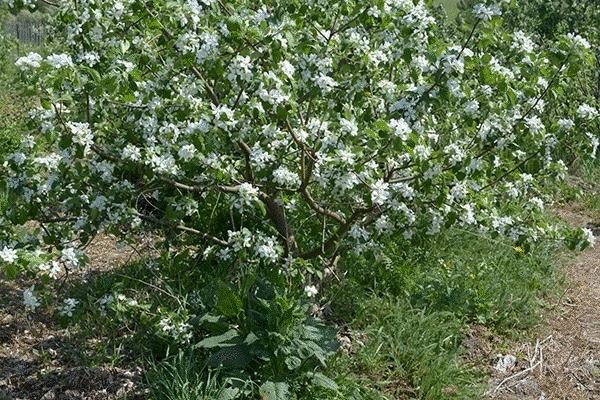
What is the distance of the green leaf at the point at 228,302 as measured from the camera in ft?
11.1

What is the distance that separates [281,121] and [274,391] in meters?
1.11

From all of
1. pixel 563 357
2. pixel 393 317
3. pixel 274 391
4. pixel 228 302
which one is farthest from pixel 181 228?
pixel 563 357

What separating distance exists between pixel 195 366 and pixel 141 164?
0.90m

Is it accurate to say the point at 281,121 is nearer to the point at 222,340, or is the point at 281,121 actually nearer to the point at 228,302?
the point at 228,302

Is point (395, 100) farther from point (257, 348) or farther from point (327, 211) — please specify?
point (257, 348)

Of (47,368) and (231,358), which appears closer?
(231,358)

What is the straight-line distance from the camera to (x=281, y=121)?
333 centimetres

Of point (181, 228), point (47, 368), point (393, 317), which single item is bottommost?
point (47, 368)

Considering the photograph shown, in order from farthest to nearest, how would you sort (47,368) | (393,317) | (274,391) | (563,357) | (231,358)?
(563,357) → (393,317) → (47,368) → (231,358) → (274,391)

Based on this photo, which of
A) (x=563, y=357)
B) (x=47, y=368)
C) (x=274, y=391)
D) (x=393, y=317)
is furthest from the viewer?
(x=563, y=357)

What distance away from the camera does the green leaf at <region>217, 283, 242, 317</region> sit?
3371mm

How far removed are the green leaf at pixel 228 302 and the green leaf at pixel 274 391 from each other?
0.34 meters

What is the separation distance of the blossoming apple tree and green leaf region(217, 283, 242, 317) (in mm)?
188

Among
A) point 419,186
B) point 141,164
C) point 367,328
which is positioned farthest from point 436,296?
point 141,164
